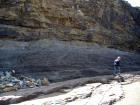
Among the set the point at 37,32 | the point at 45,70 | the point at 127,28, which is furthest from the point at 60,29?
the point at 127,28

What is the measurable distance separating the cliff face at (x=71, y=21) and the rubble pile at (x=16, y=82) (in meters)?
6.07

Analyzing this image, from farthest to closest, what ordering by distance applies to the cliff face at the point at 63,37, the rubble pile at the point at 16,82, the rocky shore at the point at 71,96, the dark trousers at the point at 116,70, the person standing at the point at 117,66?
the cliff face at the point at 63,37, the dark trousers at the point at 116,70, the person standing at the point at 117,66, the rubble pile at the point at 16,82, the rocky shore at the point at 71,96

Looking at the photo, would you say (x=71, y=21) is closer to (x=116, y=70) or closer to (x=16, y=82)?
(x=116, y=70)

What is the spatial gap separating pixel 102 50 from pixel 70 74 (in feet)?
21.6

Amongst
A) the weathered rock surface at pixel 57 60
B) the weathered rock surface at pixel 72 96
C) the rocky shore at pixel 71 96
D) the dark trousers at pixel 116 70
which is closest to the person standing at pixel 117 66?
the dark trousers at pixel 116 70

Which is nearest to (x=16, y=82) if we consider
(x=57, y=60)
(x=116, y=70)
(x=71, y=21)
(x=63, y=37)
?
(x=57, y=60)

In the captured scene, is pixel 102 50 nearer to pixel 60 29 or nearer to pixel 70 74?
pixel 60 29

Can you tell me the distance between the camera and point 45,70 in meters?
25.2

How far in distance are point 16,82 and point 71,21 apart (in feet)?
37.0

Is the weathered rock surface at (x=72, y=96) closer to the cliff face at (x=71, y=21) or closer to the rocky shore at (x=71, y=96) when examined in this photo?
the rocky shore at (x=71, y=96)

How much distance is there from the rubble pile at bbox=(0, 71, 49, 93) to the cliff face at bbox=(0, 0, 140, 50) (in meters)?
6.07

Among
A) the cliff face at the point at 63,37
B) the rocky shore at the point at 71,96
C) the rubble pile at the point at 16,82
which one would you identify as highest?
the cliff face at the point at 63,37

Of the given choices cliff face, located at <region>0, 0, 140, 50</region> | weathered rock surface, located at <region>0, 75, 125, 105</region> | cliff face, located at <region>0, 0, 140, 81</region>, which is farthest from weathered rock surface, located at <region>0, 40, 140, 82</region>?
weathered rock surface, located at <region>0, 75, 125, 105</region>

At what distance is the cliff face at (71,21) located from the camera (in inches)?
1163
